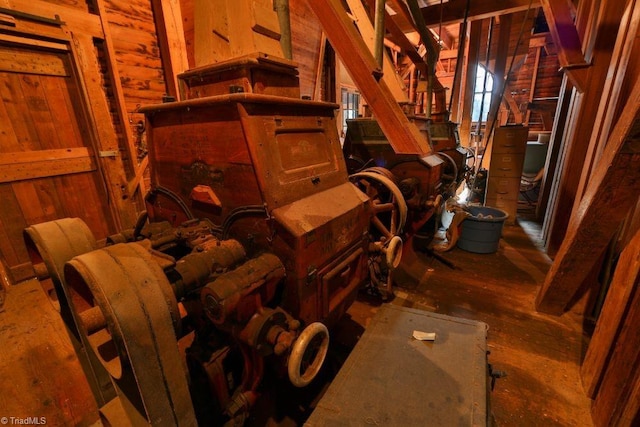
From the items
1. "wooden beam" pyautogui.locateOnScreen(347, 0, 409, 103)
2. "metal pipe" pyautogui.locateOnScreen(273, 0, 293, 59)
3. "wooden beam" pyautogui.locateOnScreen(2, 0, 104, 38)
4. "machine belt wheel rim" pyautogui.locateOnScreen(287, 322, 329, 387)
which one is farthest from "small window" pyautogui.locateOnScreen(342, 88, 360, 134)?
"machine belt wheel rim" pyautogui.locateOnScreen(287, 322, 329, 387)

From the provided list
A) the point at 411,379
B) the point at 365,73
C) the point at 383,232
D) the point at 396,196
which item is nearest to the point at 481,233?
the point at 396,196

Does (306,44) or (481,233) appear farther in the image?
(306,44)

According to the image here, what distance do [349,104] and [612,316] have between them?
7120 millimetres

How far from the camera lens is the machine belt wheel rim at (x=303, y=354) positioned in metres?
1.16

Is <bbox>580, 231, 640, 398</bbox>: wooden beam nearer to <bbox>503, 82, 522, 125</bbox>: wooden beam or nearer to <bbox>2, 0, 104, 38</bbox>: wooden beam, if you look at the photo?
<bbox>2, 0, 104, 38</bbox>: wooden beam

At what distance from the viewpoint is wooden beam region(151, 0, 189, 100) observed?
10.8 feet

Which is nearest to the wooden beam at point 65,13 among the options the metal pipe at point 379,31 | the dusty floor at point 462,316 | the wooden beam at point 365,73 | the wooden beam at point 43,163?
the wooden beam at point 43,163

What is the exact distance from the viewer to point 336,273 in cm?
164

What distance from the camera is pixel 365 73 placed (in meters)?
1.97

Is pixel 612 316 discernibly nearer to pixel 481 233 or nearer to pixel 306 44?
pixel 481 233

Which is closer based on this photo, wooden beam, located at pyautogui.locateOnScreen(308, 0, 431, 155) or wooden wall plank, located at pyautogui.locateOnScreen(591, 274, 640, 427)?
wooden wall plank, located at pyautogui.locateOnScreen(591, 274, 640, 427)

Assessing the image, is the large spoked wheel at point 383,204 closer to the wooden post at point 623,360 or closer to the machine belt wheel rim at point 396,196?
the machine belt wheel rim at point 396,196

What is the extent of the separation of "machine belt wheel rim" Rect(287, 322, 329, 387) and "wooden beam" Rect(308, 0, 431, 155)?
1.38 m

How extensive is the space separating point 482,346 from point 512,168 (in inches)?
158
